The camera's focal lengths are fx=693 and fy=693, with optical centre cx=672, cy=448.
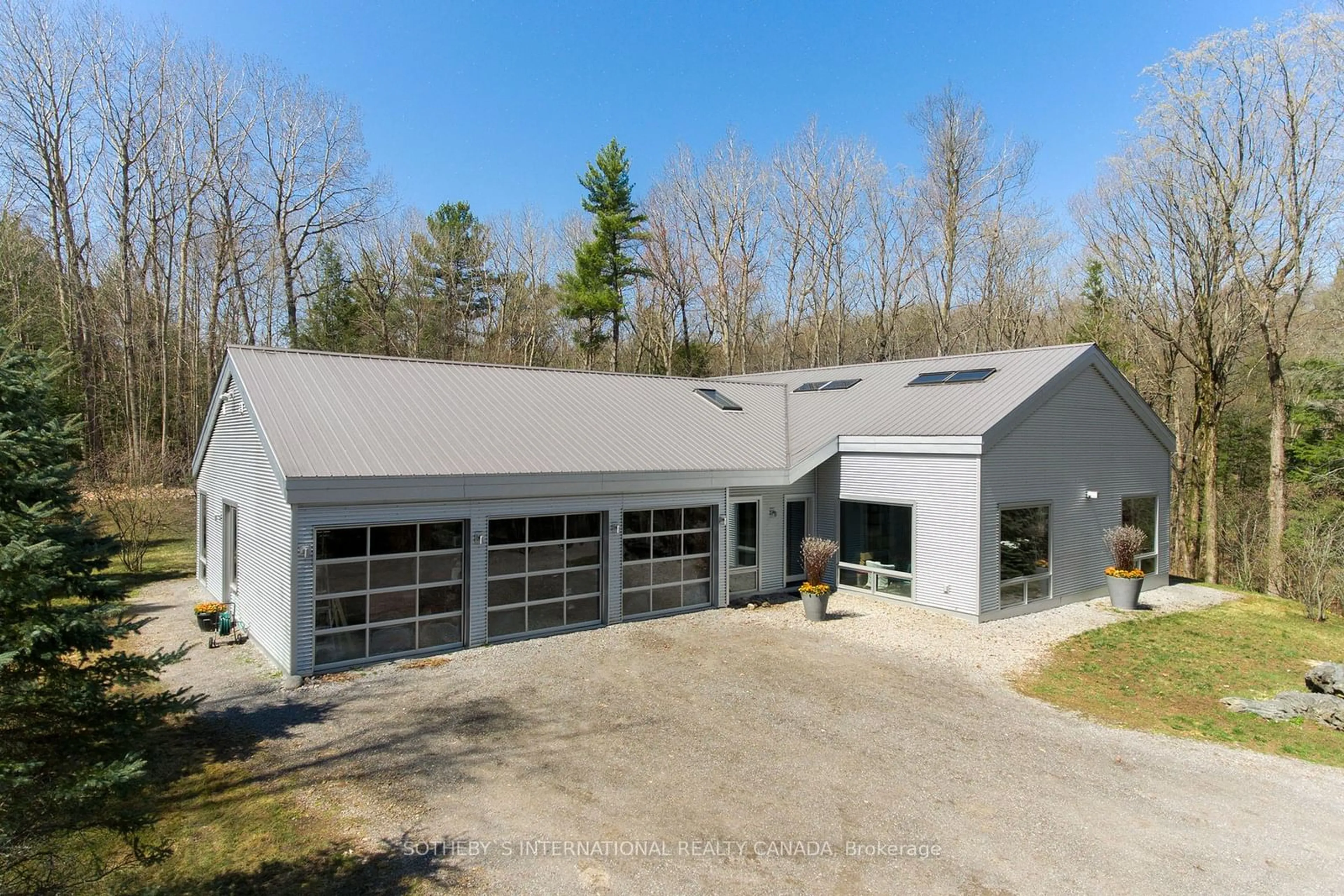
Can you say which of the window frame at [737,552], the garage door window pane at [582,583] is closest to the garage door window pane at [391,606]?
the garage door window pane at [582,583]

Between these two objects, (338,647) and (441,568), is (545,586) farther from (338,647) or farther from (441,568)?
(338,647)

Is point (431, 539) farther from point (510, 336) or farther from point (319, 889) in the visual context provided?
point (510, 336)

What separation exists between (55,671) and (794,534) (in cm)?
1353

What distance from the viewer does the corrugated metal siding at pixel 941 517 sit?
13.6 metres

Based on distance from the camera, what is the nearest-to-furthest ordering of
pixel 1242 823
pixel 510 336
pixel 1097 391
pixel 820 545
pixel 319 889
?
pixel 319 889 → pixel 1242 823 → pixel 820 545 → pixel 1097 391 → pixel 510 336

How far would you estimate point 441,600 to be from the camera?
11289 millimetres

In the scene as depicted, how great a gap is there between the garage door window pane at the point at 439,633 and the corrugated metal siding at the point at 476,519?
194 millimetres

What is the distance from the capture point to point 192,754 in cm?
774

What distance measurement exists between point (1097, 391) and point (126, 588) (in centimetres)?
1815

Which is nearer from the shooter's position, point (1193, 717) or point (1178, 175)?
point (1193, 717)

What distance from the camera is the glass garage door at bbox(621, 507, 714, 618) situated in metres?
13.5

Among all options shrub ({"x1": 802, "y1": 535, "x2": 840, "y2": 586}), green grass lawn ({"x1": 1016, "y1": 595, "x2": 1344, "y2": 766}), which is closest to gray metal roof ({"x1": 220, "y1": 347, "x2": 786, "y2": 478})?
shrub ({"x1": 802, "y1": 535, "x2": 840, "y2": 586})

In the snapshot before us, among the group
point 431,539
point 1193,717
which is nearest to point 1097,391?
point 1193,717

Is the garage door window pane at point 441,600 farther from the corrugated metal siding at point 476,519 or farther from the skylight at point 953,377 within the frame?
the skylight at point 953,377
